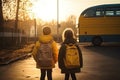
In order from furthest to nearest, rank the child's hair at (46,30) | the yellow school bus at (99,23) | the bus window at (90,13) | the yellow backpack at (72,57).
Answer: the bus window at (90,13), the yellow school bus at (99,23), the child's hair at (46,30), the yellow backpack at (72,57)

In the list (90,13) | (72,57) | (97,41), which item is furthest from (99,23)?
(72,57)

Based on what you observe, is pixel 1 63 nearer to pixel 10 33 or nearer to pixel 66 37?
pixel 66 37

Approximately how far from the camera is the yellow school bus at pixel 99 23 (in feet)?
118

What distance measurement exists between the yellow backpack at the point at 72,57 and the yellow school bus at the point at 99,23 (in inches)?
1014

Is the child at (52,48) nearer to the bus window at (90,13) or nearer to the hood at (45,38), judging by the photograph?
the hood at (45,38)

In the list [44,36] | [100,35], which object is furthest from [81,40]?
[44,36]

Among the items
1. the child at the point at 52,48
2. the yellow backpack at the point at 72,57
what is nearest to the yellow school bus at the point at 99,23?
the child at the point at 52,48

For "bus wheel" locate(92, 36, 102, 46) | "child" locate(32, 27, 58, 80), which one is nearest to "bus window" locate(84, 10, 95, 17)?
"bus wheel" locate(92, 36, 102, 46)

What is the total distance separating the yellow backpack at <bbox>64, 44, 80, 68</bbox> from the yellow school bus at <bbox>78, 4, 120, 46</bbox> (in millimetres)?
25751

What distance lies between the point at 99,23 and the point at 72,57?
26583 millimetres

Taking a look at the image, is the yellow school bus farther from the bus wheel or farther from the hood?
the hood

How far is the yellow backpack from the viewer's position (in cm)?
997

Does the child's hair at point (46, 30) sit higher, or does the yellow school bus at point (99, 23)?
the child's hair at point (46, 30)

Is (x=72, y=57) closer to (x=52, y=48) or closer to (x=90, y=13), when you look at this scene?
(x=52, y=48)
